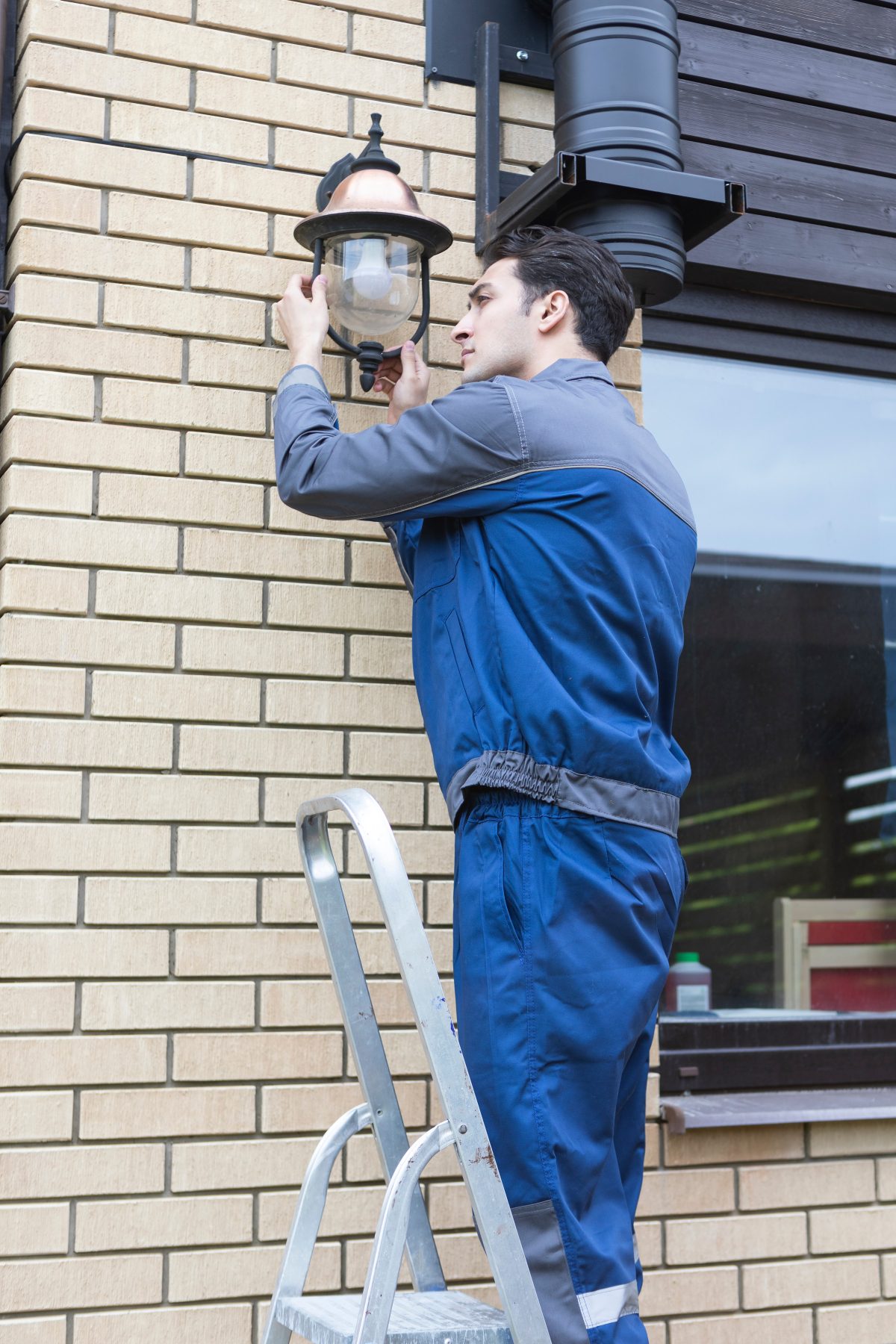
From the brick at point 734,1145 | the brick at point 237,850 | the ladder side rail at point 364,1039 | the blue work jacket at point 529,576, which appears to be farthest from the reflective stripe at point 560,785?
the brick at point 734,1145

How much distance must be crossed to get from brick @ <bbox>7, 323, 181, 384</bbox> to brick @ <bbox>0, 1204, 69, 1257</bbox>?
→ 1.32m

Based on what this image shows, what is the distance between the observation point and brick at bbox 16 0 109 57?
3.02m

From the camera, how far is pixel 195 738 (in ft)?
9.69

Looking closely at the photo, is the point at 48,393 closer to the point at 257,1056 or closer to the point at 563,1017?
the point at 257,1056

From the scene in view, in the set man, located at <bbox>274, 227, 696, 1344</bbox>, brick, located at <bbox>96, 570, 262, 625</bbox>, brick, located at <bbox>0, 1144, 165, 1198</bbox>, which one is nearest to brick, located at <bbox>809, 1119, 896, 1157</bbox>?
man, located at <bbox>274, 227, 696, 1344</bbox>

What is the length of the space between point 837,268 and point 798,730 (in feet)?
3.90

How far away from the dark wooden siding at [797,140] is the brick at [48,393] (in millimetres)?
1550

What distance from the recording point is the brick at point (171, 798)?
2.87 m

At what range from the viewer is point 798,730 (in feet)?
12.8

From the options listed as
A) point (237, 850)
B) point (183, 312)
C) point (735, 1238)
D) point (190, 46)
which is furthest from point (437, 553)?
point (735, 1238)

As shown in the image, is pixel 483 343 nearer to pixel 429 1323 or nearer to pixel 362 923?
pixel 362 923

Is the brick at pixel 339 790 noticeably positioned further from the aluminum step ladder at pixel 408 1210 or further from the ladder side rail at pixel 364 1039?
the aluminum step ladder at pixel 408 1210

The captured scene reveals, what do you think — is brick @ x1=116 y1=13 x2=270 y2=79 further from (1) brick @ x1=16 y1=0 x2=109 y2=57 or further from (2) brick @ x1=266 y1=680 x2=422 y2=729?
(2) brick @ x1=266 y1=680 x2=422 y2=729

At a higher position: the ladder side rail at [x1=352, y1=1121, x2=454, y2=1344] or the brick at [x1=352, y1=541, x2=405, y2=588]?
the brick at [x1=352, y1=541, x2=405, y2=588]
